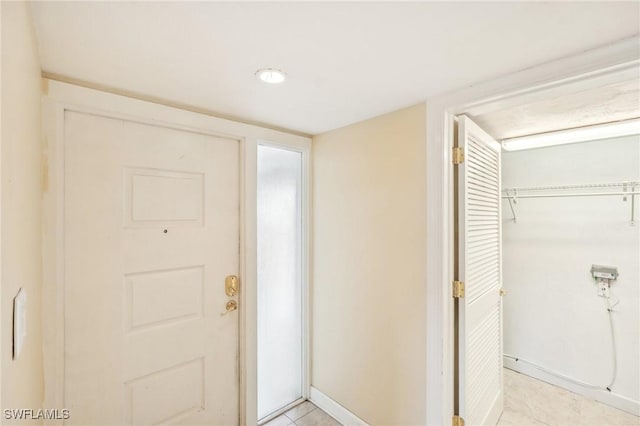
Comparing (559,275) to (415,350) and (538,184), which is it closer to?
(538,184)

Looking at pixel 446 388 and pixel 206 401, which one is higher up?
pixel 446 388

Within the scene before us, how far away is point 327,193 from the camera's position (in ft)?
7.10

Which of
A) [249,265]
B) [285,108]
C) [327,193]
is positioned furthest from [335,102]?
[249,265]

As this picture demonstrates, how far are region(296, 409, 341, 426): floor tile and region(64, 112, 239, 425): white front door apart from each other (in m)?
0.49

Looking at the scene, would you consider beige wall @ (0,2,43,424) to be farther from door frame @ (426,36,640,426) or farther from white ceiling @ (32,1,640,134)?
door frame @ (426,36,640,426)

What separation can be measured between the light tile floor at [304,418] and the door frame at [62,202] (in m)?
0.24

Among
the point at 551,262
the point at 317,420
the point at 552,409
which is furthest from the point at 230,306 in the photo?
the point at 551,262

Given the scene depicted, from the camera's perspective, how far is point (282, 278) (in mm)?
2162

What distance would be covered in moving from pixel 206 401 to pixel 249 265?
33.0 inches

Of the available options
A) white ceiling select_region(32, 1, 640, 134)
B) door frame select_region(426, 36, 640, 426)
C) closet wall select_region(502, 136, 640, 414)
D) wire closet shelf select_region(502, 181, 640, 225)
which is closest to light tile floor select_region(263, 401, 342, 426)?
door frame select_region(426, 36, 640, 426)

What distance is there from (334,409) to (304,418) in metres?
0.22

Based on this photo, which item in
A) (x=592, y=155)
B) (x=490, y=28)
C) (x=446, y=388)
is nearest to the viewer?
(x=490, y=28)

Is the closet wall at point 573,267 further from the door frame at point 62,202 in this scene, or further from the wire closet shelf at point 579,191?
the door frame at point 62,202

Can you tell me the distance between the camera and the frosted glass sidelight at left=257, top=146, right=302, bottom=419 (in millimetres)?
2057
